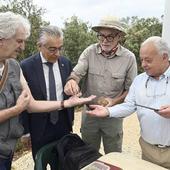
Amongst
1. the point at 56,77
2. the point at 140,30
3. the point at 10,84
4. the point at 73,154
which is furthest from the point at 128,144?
the point at 140,30

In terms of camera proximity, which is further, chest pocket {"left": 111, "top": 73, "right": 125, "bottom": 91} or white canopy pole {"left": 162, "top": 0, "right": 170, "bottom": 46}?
white canopy pole {"left": 162, "top": 0, "right": 170, "bottom": 46}

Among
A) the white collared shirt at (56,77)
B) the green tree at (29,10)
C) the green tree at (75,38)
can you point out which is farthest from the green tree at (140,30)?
the white collared shirt at (56,77)

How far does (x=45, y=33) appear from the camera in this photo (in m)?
3.49

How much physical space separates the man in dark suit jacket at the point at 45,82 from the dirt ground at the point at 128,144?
2.07m

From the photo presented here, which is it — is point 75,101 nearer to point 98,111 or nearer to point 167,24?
point 98,111

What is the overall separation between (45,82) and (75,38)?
871 cm

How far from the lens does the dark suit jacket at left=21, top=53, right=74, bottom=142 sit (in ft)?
12.0

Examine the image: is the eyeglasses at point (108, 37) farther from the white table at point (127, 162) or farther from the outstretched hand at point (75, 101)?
the white table at point (127, 162)

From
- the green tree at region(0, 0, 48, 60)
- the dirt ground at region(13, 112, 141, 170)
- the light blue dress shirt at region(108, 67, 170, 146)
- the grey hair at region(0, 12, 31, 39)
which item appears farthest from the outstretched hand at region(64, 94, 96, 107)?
the green tree at region(0, 0, 48, 60)

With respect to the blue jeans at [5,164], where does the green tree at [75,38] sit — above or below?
above

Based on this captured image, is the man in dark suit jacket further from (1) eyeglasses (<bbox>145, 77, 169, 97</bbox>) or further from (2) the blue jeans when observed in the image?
(1) eyeglasses (<bbox>145, 77, 169, 97</bbox>)

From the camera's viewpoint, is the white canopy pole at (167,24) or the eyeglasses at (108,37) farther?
the white canopy pole at (167,24)

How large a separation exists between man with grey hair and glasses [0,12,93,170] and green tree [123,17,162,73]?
41.7 feet

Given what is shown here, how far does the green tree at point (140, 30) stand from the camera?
51.9 ft
